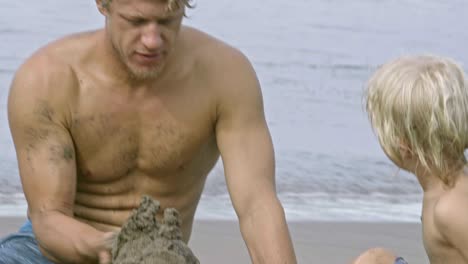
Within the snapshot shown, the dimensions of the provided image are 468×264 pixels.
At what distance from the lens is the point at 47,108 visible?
449 centimetres

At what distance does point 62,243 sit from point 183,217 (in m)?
0.66

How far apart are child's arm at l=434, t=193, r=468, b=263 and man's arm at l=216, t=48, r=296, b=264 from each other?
57 cm

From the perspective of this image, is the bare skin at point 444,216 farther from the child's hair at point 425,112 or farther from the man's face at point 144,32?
the man's face at point 144,32

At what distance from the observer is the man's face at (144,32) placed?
4.26 meters

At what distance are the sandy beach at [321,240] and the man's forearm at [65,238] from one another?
1.99m

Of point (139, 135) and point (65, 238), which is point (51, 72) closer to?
point (139, 135)

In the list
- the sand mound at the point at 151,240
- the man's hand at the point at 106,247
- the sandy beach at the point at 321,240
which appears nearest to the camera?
the sand mound at the point at 151,240

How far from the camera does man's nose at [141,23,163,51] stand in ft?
13.9

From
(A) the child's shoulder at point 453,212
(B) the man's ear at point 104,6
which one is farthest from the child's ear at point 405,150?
(B) the man's ear at point 104,6

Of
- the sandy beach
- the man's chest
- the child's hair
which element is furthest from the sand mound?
the sandy beach

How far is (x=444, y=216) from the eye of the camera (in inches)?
157

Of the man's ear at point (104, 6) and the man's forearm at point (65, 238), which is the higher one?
the man's ear at point (104, 6)

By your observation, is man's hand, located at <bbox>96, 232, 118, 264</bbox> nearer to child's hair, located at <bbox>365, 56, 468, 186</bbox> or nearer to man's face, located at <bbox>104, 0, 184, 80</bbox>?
man's face, located at <bbox>104, 0, 184, 80</bbox>

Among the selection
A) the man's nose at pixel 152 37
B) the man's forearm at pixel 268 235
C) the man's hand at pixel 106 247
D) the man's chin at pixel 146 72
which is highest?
the man's nose at pixel 152 37
